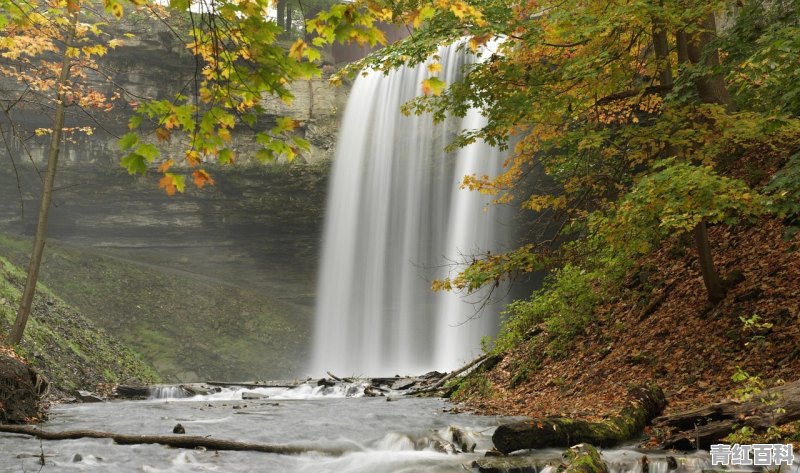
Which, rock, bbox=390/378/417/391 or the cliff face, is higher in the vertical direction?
the cliff face

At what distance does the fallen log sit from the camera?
5.90m

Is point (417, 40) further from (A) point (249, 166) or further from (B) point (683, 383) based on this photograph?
(A) point (249, 166)

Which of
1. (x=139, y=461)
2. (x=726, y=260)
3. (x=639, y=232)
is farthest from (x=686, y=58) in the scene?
(x=139, y=461)

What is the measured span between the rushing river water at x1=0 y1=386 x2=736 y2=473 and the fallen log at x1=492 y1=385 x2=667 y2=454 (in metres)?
0.14

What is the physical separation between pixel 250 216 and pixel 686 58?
22.7m

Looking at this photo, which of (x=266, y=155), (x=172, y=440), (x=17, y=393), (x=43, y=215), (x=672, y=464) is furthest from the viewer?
(x=43, y=215)

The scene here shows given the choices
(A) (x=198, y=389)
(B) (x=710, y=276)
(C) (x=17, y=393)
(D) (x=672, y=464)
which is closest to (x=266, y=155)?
(D) (x=672, y=464)

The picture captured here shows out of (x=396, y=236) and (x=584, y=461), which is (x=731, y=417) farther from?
(x=396, y=236)

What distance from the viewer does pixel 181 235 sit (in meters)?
28.2

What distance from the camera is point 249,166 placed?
2622cm

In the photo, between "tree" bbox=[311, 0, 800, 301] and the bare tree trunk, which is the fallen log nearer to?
"tree" bbox=[311, 0, 800, 301]

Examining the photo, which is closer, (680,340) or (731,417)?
(731,417)

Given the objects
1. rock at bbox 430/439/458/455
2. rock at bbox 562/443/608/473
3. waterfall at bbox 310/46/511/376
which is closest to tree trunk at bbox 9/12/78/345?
rock at bbox 430/439/458/455

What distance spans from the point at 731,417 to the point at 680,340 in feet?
10.3
